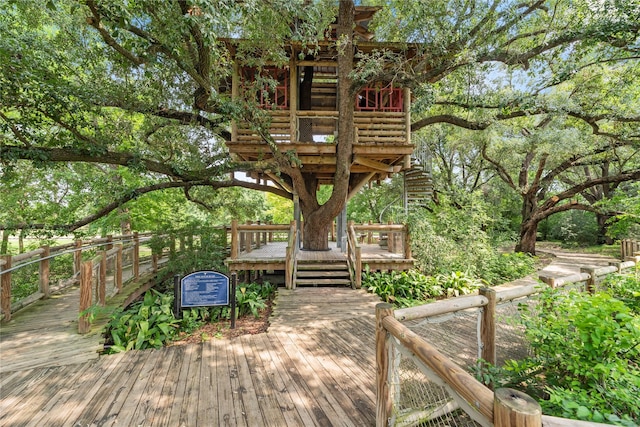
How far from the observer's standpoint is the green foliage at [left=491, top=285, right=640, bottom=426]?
1.85 metres

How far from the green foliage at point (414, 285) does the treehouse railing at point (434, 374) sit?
11.5 feet

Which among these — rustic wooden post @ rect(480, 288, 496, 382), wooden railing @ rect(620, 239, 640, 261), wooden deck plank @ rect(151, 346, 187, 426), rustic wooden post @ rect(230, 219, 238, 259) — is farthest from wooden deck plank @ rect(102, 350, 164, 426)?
wooden railing @ rect(620, 239, 640, 261)

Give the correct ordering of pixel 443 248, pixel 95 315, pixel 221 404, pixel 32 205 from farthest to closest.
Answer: pixel 32 205 → pixel 443 248 → pixel 95 315 → pixel 221 404

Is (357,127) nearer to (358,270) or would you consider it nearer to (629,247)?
(358,270)

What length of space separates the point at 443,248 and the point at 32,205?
14.7 meters

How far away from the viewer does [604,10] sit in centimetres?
579

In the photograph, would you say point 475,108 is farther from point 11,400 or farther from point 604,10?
point 11,400

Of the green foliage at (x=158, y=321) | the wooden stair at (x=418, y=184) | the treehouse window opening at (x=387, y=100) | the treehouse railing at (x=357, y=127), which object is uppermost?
the treehouse window opening at (x=387, y=100)

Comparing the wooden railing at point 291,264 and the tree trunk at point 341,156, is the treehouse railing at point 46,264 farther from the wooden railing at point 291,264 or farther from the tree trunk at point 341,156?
the tree trunk at point 341,156

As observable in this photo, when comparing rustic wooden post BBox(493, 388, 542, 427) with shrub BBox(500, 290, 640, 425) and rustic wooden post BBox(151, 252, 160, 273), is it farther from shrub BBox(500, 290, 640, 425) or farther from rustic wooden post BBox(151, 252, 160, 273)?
rustic wooden post BBox(151, 252, 160, 273)

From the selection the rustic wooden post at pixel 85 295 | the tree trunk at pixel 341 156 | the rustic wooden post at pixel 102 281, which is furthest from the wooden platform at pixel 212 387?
the tree trunk at pixel 341 156

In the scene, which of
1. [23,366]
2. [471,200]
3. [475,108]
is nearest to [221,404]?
[23,366]

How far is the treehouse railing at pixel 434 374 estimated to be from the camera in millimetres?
1138

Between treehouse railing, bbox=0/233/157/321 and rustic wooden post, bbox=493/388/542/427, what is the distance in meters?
5.72
